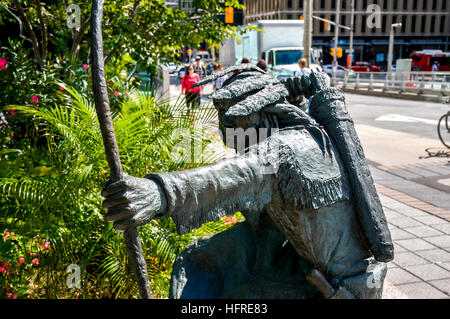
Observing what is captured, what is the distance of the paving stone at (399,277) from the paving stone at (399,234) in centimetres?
90

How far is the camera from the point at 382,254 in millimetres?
2020

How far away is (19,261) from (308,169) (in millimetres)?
2316

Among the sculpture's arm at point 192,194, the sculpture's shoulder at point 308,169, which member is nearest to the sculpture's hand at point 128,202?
the sculpture's arm at point 192,194

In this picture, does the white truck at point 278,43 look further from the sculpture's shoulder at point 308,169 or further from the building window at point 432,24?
the building window at point 432,24

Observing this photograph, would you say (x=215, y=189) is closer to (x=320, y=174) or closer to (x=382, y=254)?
(x=320, y=174)

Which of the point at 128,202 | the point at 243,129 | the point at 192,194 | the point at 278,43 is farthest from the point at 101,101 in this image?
the point at 278,43

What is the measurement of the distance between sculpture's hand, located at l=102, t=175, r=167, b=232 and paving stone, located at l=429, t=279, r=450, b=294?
12.2ft

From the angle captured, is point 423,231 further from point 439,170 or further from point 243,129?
point 243,129

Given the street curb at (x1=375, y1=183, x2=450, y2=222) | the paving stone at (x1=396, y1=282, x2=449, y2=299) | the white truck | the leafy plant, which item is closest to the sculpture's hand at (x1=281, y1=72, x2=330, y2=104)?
the leafy plant

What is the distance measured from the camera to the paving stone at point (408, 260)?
16.2ft

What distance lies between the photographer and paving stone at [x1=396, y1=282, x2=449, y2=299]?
421 centimetres

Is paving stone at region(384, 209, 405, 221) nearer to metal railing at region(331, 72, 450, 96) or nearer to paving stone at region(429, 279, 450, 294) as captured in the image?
paving stone at region(429, 279, 450, 294)
